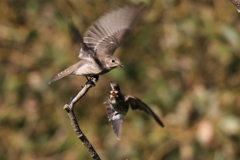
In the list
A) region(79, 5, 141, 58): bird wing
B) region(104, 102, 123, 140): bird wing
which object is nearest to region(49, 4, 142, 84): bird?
region(79, 5, 141, 58): bird wing

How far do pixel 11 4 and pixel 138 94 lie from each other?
165 centimetres

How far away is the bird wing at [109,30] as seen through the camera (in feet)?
8.47

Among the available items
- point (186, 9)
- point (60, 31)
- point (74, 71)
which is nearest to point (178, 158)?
point (186, 9)

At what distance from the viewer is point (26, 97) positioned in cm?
488

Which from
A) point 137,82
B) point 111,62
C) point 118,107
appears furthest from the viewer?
point 137,82

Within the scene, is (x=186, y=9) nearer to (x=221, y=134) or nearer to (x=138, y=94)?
(x=138, y=94)

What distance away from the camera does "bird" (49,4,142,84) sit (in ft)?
7.89

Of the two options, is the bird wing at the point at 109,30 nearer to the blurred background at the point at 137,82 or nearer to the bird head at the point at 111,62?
the bird head at the point at 111,62

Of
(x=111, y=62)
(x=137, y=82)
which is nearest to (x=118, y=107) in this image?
(x=111, y=62)

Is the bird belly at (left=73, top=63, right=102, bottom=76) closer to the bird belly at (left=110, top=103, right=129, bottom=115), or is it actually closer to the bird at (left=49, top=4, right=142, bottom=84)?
the bird at (left=49, top=4, right=142, bottom=84)

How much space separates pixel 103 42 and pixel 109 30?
0.09 m

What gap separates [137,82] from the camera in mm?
4484

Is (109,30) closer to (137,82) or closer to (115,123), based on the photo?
(115,123)

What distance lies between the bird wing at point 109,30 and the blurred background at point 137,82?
121 cm
